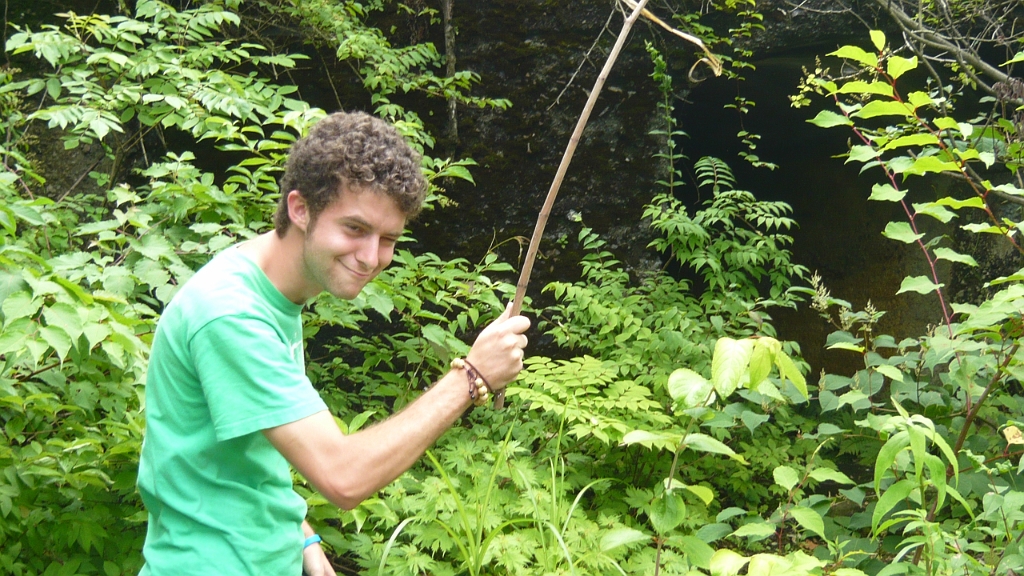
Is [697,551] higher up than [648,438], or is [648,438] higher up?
[648,438]

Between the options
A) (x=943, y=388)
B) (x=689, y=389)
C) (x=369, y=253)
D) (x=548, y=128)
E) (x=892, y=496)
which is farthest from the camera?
(x=548, y=128)

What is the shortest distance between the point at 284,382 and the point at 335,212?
15.3 inches

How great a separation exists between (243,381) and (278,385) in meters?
0.06

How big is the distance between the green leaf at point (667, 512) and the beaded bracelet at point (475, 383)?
1.50 ft

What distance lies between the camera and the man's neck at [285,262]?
5.36 ft

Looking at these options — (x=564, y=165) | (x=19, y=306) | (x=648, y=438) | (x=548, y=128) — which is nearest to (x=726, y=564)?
(x=648, y=438)

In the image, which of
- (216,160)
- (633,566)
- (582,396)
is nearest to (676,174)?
(582,396)

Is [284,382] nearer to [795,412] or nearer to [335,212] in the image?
[335,212]

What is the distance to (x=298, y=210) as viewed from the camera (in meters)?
1.65

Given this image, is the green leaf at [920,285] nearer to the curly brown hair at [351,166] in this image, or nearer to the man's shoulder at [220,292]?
the curly brown hair at [351,166]

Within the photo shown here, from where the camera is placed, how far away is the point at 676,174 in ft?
18.4

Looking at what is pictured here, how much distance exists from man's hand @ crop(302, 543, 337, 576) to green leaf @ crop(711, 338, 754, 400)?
1099 millimetres

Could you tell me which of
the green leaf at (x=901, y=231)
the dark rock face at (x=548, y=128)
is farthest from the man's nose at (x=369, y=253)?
the dark rock face at (x=548, y=128)

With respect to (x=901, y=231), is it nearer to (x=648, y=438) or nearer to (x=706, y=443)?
(x=706, y=443)
